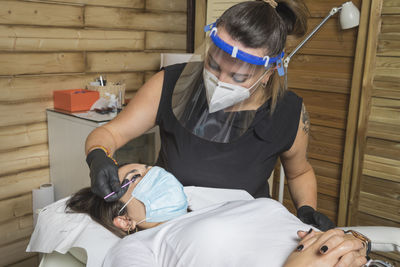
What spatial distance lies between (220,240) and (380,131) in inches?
62.9

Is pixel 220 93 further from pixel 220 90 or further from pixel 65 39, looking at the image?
pixel 65 39

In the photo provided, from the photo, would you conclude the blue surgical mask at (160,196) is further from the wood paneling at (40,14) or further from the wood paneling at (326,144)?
the wood paneling at (326,144)

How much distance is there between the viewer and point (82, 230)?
1.11m

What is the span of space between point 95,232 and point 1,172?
1112mm

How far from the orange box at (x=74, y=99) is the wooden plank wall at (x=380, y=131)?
1.45m

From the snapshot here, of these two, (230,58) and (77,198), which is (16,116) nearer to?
(77,198)

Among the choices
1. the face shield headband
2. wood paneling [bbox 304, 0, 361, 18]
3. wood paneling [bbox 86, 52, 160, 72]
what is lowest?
wood paneling [bbox 86, 52, 160, 72]

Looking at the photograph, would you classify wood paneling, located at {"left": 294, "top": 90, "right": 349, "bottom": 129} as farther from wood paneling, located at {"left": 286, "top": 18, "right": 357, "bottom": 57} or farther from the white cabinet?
the white cabinet

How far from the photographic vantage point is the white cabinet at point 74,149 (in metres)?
1.94

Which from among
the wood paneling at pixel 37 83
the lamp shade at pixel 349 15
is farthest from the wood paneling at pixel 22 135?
the lamp shade at pixel 349 15

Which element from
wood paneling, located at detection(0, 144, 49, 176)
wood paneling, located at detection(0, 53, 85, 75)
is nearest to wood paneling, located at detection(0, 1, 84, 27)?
wood paneling, located at detection(0, 53, 85, 75)

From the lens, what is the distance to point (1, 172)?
196 cm

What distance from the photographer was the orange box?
79.0 inches

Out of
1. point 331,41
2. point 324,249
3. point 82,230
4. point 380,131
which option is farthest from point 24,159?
point 380,131
